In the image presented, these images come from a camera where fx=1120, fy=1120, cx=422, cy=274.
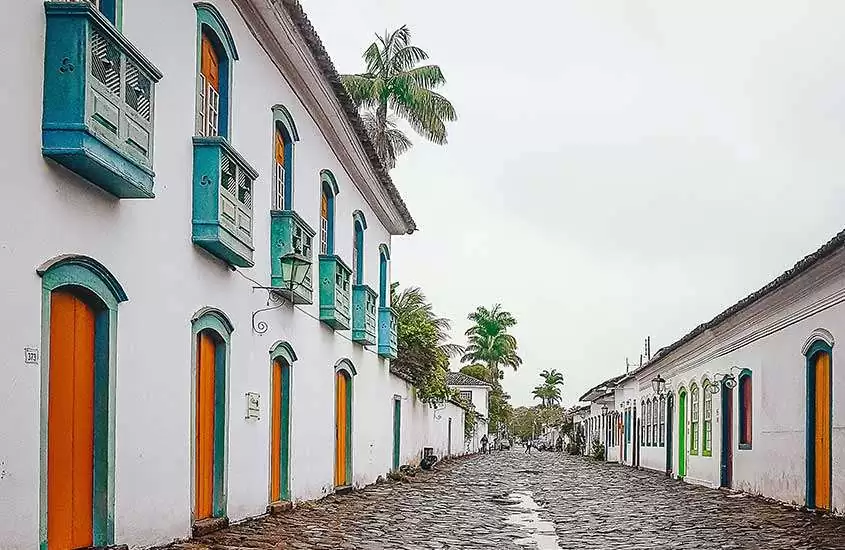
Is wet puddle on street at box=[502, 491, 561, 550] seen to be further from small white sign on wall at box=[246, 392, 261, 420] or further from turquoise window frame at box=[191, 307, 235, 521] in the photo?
small white sign on wall at box=[246, 392, 261, 420]

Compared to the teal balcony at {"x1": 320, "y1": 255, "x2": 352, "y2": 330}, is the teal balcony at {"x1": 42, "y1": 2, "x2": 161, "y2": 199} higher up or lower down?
higher up

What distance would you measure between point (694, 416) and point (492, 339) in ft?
215

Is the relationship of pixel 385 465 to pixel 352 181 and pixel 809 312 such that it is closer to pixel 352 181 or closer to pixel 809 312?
pixel 352 181

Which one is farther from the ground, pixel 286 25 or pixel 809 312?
pixel 286 25

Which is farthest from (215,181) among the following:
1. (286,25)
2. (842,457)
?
(842,457)

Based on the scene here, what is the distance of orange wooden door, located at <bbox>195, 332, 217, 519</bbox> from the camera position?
11727 millimetres

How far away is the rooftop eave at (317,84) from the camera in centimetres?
1313

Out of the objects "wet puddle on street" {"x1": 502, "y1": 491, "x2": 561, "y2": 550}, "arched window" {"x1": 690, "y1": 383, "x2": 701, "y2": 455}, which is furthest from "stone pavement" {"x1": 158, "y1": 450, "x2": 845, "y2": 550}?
"arched window" {"x1": 690, "y1": 383, "x2": 701, "y2": 455}

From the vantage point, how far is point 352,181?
21.2 m

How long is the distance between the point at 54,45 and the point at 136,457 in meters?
3.71

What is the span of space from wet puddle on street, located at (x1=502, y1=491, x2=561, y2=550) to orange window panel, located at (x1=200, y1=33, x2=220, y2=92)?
238 inches

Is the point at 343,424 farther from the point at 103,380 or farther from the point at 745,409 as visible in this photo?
the point at 103,380

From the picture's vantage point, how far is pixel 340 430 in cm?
2045

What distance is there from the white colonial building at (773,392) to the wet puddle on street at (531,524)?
417cm
